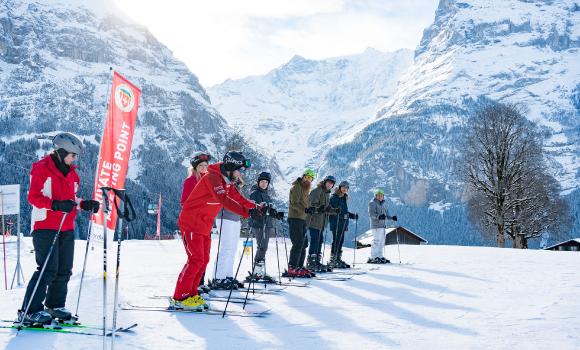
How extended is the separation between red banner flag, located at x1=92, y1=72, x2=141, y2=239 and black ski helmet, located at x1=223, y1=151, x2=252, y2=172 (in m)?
4.04

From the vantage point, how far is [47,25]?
17238 centimetres

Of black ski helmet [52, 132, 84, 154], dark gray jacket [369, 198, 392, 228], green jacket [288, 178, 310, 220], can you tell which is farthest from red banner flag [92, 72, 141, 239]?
dark gray jacket [369, 198, 392, 228]

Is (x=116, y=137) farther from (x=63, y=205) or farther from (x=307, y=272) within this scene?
(x=63, y=205)

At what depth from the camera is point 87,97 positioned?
462ft

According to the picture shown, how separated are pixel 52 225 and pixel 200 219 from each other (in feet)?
5.34

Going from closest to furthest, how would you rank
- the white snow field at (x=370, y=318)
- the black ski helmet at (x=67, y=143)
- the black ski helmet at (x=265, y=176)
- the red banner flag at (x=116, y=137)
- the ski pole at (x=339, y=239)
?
the white snow field at (x=370, y=318), the black ski helmet at (x=67, y=143), the black ski helmet at (x=265, y=176), the red banner flag at (x=116, y=137), the ski pole at (x=339, y=239)

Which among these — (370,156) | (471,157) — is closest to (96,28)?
(370,156)

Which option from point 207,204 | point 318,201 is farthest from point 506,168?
point 207,204

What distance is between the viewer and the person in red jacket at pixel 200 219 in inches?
238

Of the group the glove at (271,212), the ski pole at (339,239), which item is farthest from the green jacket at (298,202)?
the glove at (271,212)

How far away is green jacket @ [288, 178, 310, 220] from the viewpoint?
9430mm

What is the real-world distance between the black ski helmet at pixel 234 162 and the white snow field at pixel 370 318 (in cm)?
167

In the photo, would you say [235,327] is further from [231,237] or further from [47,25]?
[47,25]

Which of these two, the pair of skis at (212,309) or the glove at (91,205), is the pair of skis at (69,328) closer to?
the pair of skis at (212,309)
